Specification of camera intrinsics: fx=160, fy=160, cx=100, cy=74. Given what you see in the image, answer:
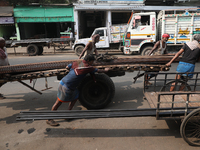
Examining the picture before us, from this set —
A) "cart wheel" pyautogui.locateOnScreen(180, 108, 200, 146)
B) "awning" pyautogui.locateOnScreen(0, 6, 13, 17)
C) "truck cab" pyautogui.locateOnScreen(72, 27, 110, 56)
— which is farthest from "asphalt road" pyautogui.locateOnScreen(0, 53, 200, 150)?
"awning" pyautogui.locateOnScreen(0, 6, 13, 17)

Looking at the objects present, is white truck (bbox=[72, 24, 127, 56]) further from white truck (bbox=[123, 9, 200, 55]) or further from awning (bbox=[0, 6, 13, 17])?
awning (bbox=[0, 6, 13, 17])

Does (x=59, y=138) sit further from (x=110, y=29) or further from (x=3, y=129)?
(x=110, y=29)

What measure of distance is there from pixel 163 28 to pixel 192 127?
27.8 feet

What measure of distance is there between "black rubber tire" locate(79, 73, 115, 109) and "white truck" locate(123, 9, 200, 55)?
287 inches

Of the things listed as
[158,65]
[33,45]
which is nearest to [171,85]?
[158,65]

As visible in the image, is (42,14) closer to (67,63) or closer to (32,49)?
(32,49)

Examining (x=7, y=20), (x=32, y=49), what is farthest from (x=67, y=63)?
(x=7, y=20)

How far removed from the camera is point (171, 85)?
376cm

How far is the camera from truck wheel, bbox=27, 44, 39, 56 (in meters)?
12.6

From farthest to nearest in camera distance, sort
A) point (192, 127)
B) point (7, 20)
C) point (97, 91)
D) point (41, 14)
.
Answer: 1. point (7, 20)
2. point (41, 14)
3. point (97, 91)
4. point (192, 127)

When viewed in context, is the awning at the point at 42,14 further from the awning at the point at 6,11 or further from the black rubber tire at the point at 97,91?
the black rubber tire at the point at 97,91

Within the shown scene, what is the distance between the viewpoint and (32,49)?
1275 cm

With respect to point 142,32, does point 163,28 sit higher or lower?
higher

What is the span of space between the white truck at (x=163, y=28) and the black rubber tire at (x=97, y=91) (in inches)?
287
